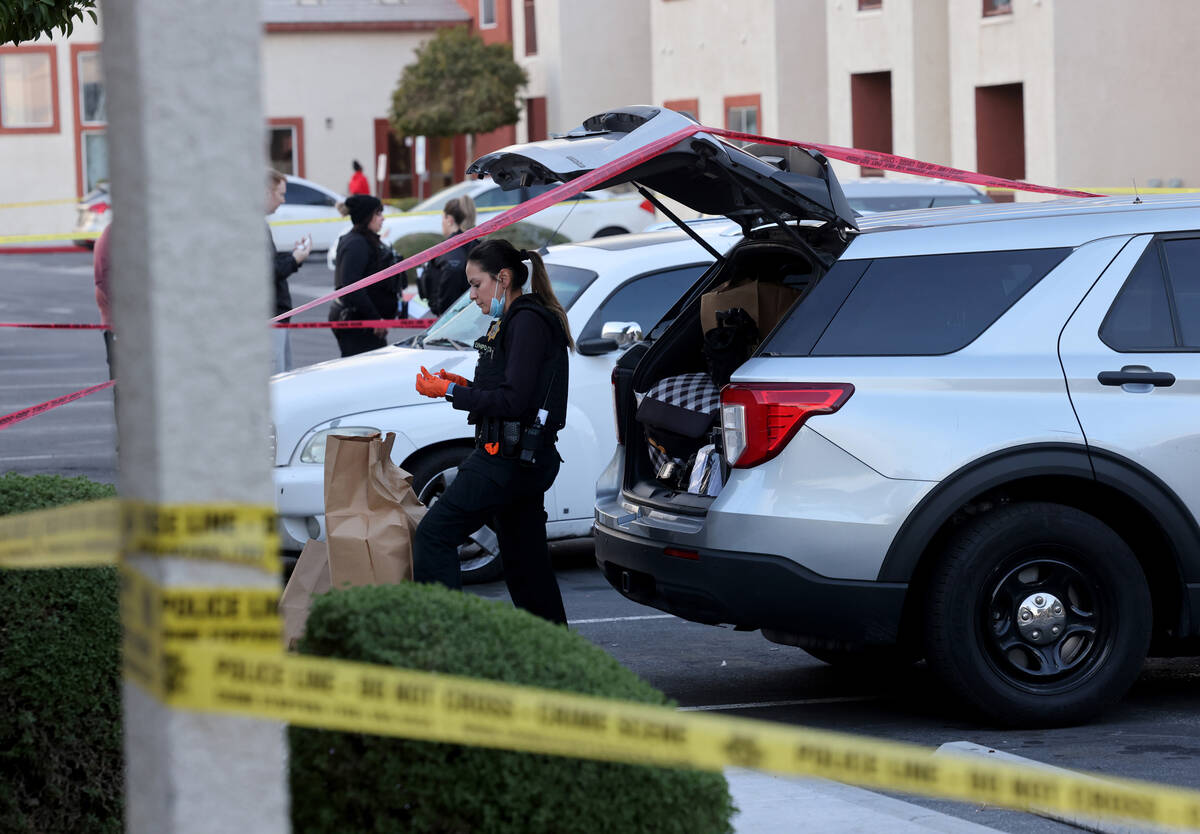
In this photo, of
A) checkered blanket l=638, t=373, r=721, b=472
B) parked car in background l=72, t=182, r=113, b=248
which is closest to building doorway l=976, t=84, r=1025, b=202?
parked car in background l=72, t=182, r=113, b=248

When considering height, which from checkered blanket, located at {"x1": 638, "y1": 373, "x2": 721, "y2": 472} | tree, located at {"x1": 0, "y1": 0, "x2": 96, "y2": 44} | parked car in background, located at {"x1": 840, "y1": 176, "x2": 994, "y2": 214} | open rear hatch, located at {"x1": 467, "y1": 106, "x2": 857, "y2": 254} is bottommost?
checkered blanket, located at {"x1": 638, "y1": 373, "x2": 721, "y2": 472}

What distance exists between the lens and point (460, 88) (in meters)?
39.7

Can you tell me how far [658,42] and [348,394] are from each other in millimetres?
25336

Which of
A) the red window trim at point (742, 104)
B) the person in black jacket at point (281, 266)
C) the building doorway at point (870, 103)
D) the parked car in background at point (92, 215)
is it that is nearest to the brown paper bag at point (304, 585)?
the person in black jacket at point (281, 266)

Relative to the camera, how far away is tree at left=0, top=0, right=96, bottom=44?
17.8 ft

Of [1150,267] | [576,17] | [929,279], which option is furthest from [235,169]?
[576,17]

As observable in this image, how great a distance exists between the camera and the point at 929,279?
619 centimetres

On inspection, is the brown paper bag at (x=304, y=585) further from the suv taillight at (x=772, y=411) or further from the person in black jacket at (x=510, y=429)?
the suv taillight at (x=772, y=411)

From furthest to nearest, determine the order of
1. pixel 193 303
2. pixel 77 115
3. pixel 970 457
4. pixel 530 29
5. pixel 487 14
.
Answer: pixel 487 14 → pixel 77 115 → pixel 530 29 → pixel 970 457 → pixel 193 303

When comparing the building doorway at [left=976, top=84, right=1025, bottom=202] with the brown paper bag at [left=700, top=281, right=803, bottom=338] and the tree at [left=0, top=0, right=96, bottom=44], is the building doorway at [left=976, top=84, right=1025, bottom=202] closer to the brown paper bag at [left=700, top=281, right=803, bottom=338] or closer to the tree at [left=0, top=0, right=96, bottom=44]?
the brown paper bag at [left=700, top=281, right=803, bottom=338]

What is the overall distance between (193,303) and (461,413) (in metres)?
6.32

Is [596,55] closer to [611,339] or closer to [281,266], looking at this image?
[281,266]

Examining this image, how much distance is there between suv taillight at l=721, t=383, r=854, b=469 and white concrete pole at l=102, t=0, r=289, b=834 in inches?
138

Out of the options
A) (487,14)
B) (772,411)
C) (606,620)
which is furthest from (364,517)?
(487,14)
